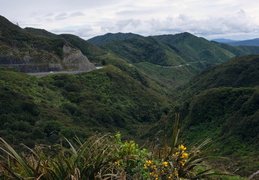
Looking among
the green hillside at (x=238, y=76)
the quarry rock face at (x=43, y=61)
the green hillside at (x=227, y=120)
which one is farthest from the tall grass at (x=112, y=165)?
the green hillside at (x=238, y=76)

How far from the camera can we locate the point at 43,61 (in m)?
48.2

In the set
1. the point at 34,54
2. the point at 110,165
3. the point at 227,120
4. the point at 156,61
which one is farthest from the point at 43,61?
the point at 156,61

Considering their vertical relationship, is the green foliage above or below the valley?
above

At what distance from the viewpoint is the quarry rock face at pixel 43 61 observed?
42938 mm

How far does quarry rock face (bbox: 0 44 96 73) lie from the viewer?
4294cm

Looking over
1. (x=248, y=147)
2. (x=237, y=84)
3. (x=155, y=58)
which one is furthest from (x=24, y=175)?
(x=155, y=58)

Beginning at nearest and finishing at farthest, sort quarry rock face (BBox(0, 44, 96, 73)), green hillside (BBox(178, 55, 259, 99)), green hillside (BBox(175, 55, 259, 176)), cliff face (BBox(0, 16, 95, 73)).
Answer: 1. green hillside (BBox(175, 55, 259, 176))
2. quarry rock face (BBox(0, 44, 96, 73))
3. cliff face (BBox(0, 16, 95, 73))
4. green hillside (BBox(178, 55, 259, 99))

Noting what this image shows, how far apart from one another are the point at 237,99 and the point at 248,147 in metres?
10.6

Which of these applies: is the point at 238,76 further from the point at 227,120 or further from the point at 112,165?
the point at 112,165

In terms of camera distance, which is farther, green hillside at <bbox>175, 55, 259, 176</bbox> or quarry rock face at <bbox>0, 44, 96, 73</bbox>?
quarry rock face at <bbox>0, 44, 96, 73</bbox>

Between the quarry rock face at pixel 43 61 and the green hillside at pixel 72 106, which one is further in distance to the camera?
the quarry rock face at pixel 43 61

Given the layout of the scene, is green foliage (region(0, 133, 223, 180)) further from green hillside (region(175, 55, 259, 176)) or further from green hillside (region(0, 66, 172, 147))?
green hillside (region(0, 66, 172, 147))

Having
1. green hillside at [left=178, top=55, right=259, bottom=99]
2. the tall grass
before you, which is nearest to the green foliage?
the tall grass

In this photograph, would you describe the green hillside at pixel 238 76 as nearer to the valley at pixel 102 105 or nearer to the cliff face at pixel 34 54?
the valley at pixel 102 105
